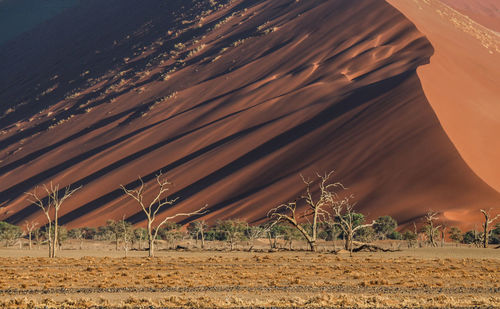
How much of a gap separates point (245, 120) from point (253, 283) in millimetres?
61013

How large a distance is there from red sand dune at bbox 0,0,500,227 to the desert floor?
2695 centimetres

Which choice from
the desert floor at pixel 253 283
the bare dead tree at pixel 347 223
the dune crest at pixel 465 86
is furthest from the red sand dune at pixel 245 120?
the desert floor at pixel 253 283

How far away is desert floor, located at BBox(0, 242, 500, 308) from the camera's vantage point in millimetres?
16328

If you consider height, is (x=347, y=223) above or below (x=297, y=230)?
below

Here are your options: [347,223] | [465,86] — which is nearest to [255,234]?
[347,223]

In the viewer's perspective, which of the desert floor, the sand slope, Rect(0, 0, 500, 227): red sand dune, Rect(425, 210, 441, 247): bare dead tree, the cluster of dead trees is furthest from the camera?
Rect(0, 0, 500, 227): red sand dune

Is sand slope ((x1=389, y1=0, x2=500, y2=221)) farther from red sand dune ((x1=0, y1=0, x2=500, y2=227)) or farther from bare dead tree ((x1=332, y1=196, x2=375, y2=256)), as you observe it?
bare dead tree ((x1=332, y1=196, x2=375, y2=256))

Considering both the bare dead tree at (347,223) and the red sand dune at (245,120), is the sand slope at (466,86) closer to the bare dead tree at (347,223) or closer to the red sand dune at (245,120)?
the red sand dune at (245,120)

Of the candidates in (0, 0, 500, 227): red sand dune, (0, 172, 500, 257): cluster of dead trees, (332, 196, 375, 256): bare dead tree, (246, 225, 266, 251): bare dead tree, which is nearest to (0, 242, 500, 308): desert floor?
(332, 196, 375, 256): bare dead tree

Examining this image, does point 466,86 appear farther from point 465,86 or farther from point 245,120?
point 245,120

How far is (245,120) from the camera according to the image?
81750 mm

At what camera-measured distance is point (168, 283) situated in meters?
21.3

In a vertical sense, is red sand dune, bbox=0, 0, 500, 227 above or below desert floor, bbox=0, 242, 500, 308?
above

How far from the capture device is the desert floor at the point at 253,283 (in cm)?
1633
